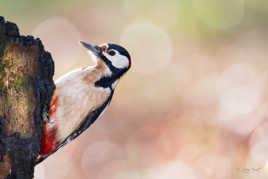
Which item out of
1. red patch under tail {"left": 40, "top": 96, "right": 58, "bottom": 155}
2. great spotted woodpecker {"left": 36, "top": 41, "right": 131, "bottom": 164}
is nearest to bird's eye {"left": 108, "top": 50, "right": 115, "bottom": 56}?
great spotted woodpecker {"left": 36, "top": 41, "right": 131, "bottom": 164}

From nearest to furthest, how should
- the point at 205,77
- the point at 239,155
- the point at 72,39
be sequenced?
the point at 239,155 → the point at 205,77 → the point at 72,39

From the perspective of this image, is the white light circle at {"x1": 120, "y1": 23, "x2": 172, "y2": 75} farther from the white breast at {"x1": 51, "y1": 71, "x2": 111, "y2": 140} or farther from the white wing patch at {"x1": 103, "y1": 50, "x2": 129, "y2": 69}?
the white breast at {"x1": 51, "y1": 71, "x2": 111, "y2": 140}

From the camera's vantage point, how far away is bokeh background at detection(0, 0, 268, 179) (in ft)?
20.4

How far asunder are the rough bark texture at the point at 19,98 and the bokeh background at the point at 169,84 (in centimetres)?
336

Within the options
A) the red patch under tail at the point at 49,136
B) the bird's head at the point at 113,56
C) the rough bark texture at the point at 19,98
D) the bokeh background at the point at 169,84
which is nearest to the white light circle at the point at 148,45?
the bokeh background at the point at 169,84

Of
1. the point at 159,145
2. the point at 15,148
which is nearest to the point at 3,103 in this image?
the point at 15,148

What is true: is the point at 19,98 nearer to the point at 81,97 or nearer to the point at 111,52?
the point at 81,97

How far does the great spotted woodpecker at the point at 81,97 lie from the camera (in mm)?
3268

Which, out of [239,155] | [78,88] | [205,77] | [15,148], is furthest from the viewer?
[205,77]

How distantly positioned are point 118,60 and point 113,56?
0.15 ft

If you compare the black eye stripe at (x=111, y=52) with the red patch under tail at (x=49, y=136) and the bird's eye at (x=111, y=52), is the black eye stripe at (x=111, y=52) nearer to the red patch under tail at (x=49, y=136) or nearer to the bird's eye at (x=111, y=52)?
the bird's eye at (x=111, y=52)

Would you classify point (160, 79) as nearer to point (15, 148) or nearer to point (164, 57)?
point (164, 57)

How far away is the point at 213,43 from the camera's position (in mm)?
7680

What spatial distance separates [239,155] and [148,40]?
2.64m
